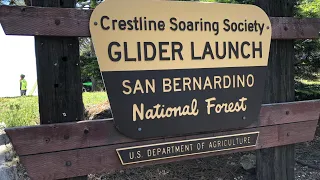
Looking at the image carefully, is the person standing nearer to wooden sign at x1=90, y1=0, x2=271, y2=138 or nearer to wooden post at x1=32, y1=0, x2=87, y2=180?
wooden post at x1=32, y1=0, x2=87, y2=180

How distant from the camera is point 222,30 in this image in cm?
233

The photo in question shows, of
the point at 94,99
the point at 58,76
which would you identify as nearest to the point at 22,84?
the point at 94,99

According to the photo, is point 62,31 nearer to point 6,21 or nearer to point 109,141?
point 6,21

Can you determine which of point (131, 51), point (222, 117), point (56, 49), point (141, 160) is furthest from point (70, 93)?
point (222, 117)

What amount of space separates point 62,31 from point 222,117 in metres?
1.25

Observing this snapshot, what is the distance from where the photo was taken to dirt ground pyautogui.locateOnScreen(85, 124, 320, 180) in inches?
164

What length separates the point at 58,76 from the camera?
6.68 ft

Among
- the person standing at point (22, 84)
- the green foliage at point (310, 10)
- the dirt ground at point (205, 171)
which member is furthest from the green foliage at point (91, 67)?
the person standing at point (22, 84)

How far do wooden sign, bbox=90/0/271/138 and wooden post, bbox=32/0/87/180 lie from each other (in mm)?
200

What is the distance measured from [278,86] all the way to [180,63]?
0.99 metres

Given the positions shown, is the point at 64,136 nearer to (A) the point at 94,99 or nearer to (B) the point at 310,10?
(B) the point at 310,10

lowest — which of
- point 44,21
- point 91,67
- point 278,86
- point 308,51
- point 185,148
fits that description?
point 185,148

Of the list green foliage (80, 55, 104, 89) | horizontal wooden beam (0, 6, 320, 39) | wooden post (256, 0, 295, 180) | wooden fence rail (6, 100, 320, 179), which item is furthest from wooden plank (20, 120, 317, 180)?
green foliage (80, 55, 104, 89)

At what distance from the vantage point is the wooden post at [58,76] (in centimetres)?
200
